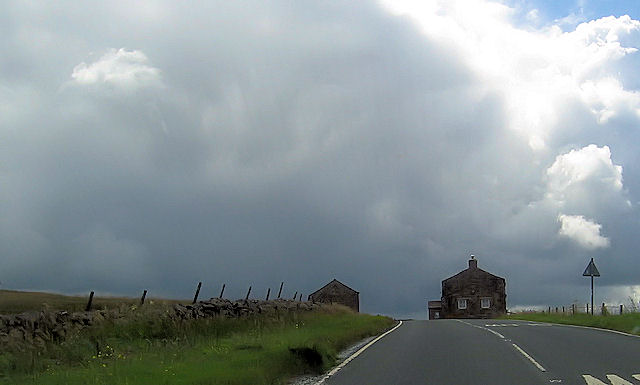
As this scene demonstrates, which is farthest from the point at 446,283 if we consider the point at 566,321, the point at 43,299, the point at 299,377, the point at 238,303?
the point at 299,377

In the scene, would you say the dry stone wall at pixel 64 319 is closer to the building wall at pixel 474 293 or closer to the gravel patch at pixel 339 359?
the gravel patch at pixel 339 359

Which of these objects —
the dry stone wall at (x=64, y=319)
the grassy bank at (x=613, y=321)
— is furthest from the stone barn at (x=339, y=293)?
the dry stone wall at (x=64, y=319)

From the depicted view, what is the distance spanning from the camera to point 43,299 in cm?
2656

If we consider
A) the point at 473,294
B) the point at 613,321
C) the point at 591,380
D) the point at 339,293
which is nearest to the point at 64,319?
the point at 591,380

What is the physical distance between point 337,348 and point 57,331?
27.9ft

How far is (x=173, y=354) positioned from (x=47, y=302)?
8.35 meters

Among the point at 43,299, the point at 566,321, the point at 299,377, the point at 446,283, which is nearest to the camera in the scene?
the point at 299,377

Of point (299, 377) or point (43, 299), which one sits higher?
point (43, 299)

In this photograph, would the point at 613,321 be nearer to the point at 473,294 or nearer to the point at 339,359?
the point at 339,359

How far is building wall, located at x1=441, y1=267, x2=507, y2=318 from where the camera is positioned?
104 m

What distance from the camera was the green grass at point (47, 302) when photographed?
24.4m

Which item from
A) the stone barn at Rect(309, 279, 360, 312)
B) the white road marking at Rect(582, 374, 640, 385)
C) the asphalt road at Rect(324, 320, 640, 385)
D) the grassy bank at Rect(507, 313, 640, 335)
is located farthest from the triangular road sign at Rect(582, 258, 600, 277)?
the stone barn at Rect(309, 279, 360, 312)

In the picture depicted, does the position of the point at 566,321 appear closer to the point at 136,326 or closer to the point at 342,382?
the point at 136,326

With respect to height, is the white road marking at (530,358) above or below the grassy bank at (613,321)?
below
